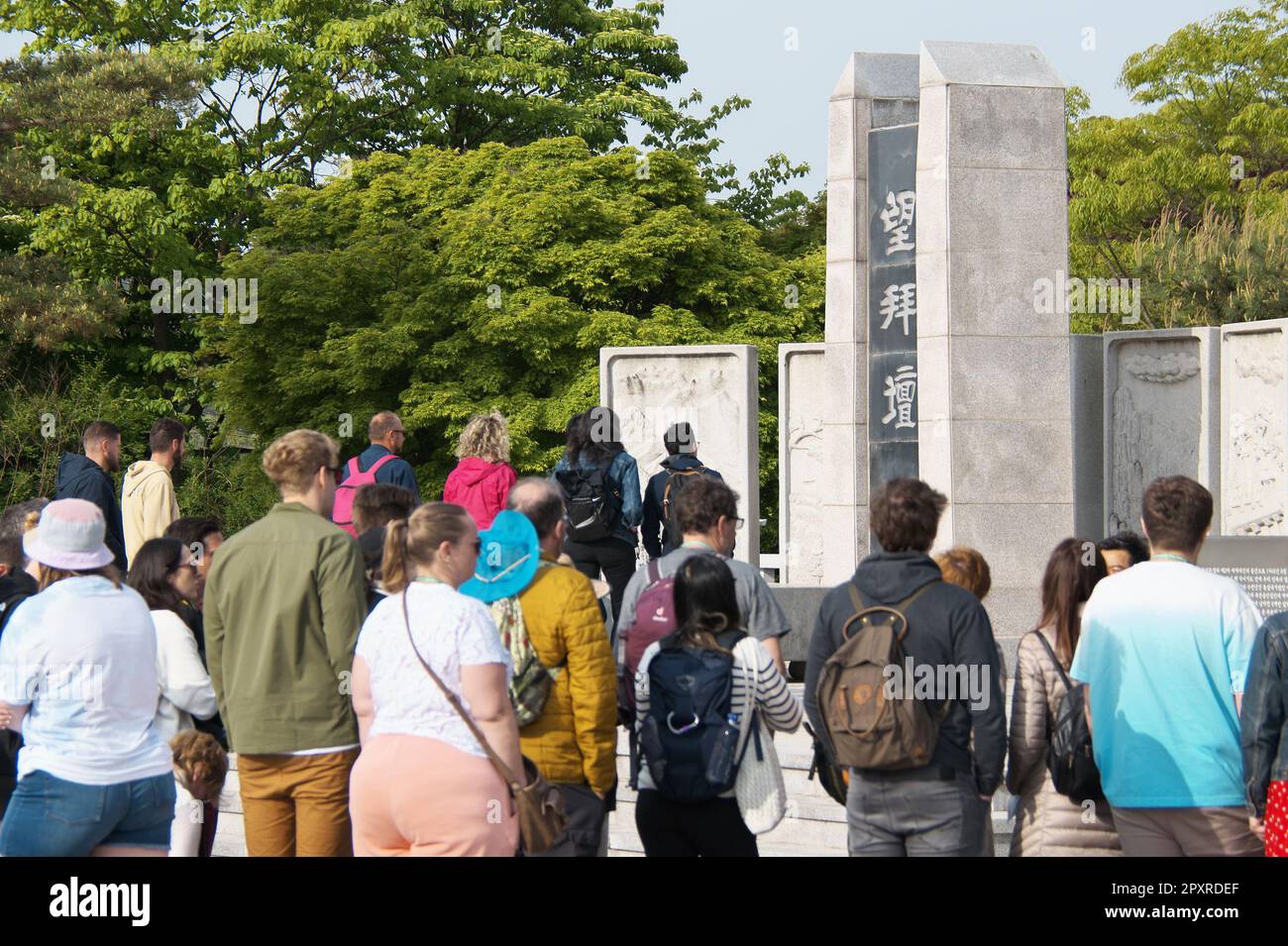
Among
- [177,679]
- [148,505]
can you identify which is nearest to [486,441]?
[148,505]

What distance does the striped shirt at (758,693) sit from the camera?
16.6 feet

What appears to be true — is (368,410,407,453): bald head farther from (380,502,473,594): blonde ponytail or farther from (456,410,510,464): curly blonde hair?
(380,502,473,594): blonde ponytail

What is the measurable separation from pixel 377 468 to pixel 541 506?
3.70 metres

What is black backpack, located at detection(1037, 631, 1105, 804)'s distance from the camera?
16.8 ft

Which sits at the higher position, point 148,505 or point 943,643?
point 148,505

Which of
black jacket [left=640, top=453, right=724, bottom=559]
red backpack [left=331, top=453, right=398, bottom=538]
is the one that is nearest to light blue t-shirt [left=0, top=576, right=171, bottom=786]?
red backpack [left=331, top=453, right=398, bottom=538]

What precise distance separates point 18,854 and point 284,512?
138cm

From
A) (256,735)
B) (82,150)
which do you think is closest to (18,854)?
(256,735)

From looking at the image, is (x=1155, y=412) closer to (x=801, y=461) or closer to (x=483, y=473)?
(x=801, y=461)

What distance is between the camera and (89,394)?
98.4ft

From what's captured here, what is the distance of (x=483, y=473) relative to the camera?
351 inches

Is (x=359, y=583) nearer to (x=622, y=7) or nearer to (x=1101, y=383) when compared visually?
(x=1101, y=383)

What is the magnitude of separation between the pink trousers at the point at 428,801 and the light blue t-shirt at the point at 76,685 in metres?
0.85
